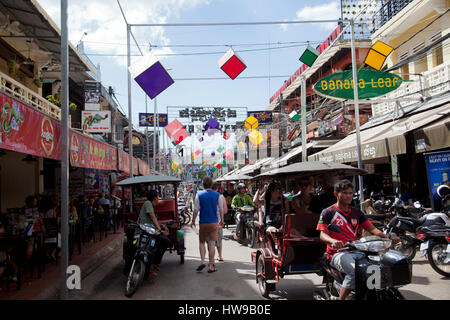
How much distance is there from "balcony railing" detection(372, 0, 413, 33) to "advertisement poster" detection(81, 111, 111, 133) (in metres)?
13.1

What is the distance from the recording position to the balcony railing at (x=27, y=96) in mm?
7570

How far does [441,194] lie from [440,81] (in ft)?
18.6

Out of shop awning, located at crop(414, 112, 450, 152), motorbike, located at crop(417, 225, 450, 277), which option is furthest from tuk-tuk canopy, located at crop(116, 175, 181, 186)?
shop awning, located at crop(414, 112, 450, 152)

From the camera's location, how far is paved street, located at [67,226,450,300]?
5.74 metres

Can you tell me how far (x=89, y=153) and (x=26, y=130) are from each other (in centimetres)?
388

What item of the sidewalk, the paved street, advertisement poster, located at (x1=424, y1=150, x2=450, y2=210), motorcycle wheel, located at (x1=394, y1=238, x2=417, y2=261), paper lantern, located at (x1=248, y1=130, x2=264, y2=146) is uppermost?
paper lantern, located at (x1=248, y1=130, x2=264, y2=146)

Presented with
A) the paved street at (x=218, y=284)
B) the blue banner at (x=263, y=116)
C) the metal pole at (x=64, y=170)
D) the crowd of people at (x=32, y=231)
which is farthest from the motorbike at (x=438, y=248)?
the blue banner at (x=263, y=116)

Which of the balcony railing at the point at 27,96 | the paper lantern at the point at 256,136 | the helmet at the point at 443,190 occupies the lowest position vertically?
the helmet at the point at 443,190

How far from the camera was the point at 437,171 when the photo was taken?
29.4ft

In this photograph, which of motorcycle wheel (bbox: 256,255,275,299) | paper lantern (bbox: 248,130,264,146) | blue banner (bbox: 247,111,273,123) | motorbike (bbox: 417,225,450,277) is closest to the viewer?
motorcycle wheel (bbox: 256,255,275,299)

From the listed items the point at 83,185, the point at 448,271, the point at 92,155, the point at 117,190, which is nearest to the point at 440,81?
the point at 448,271

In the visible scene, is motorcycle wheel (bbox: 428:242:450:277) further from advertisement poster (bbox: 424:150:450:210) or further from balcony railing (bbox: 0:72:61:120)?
balcony railing (bbox: 0:72:61:120)

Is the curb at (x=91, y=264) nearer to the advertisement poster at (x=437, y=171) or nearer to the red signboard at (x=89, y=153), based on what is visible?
the red signboard at (x=89, y=153)

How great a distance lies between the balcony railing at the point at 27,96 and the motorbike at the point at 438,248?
7629mm
